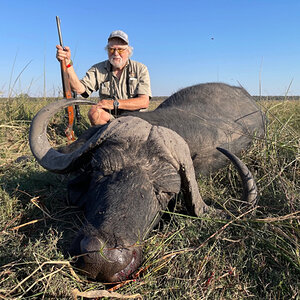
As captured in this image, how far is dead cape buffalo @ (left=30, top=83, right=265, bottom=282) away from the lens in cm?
179

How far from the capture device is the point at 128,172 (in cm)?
229

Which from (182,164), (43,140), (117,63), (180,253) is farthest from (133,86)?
(180,253)

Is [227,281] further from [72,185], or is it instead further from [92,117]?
[92,117]

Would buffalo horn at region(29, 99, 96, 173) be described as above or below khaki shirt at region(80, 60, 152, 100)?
below

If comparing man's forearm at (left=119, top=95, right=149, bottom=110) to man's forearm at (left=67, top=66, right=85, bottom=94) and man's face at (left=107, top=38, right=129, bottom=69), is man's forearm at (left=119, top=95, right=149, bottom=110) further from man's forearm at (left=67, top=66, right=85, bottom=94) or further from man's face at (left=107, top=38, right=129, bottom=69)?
man's forearm at (left=67, top=66, right=85, bottom=94)

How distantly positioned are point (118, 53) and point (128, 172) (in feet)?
13.2

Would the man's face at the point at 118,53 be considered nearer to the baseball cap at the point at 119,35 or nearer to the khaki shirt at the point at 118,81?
the baseball cap at the point at 119,35

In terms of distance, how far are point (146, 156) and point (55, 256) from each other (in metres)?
1.04

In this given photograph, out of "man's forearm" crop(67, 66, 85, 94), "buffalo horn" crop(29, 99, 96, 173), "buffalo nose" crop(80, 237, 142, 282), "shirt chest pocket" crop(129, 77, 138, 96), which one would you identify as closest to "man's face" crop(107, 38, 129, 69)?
"shirt chest pocket" crop(129, 77, 138, 96)

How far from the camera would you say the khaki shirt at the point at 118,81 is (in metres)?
5.82

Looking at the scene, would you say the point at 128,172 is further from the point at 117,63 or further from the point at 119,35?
the point at 119,35

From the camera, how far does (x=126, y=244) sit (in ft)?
5.90

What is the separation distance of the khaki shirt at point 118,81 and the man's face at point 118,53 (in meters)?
0.20

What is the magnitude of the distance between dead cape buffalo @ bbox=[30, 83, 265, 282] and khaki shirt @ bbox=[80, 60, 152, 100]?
2333mm
